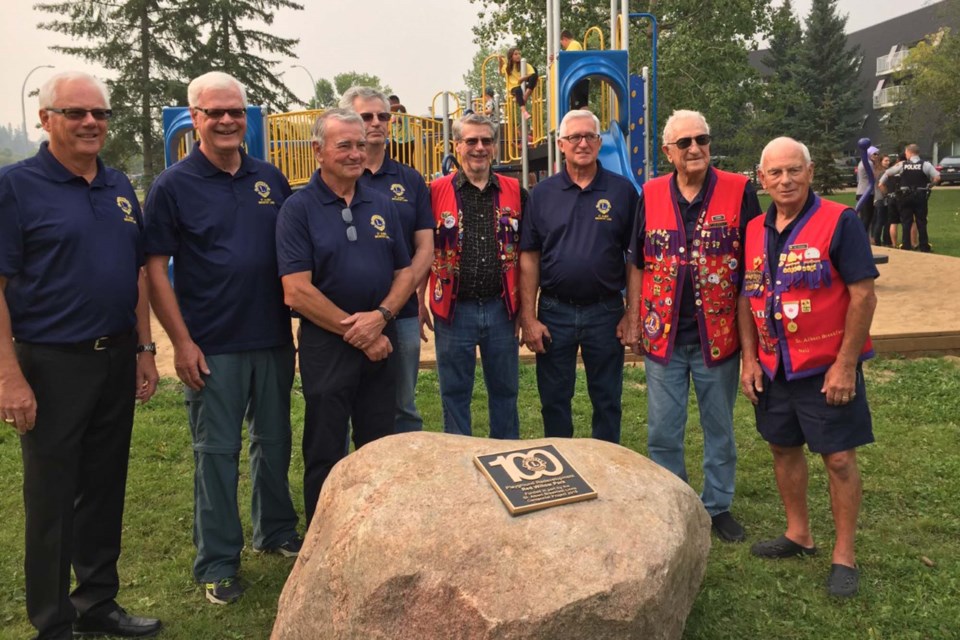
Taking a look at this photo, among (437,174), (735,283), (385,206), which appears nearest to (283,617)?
(385,206)

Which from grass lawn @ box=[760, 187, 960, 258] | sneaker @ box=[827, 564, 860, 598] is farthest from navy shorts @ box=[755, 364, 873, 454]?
grass lawn @ box=[760, 187, 960, 258]

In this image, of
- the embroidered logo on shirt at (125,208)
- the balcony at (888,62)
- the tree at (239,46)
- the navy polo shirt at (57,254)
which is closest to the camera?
the navy polo shirt at (57,254)

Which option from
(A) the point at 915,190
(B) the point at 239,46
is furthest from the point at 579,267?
(B) the point at 239,46

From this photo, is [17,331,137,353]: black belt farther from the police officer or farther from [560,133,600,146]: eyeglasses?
the police officer

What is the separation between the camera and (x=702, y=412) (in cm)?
404

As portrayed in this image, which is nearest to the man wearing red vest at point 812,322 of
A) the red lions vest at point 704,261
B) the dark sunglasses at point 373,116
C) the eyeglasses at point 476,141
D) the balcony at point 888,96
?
the red lions vest at point 704,261

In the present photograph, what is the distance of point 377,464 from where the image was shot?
9.50 feet

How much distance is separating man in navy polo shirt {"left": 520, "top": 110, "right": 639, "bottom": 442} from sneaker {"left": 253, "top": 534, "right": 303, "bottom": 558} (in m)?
1.57

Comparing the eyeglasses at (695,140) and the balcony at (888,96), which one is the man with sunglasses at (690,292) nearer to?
the eyeglasses at (695,140)

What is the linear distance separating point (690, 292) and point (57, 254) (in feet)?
9.00

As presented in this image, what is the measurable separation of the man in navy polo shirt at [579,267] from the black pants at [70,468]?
2.00 metres

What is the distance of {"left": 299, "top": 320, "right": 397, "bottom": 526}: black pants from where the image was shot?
3.45 m

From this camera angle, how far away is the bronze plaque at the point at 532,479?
8.69ft

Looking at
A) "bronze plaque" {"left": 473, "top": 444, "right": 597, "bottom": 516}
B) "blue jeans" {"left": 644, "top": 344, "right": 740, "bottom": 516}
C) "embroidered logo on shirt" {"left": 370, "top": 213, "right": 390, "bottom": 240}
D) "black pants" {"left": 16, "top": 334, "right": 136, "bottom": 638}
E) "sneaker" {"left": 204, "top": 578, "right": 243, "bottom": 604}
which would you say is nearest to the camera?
"bronze plaque" {"left": 473, "top": 444, "right": 597, "bottom": 516}
